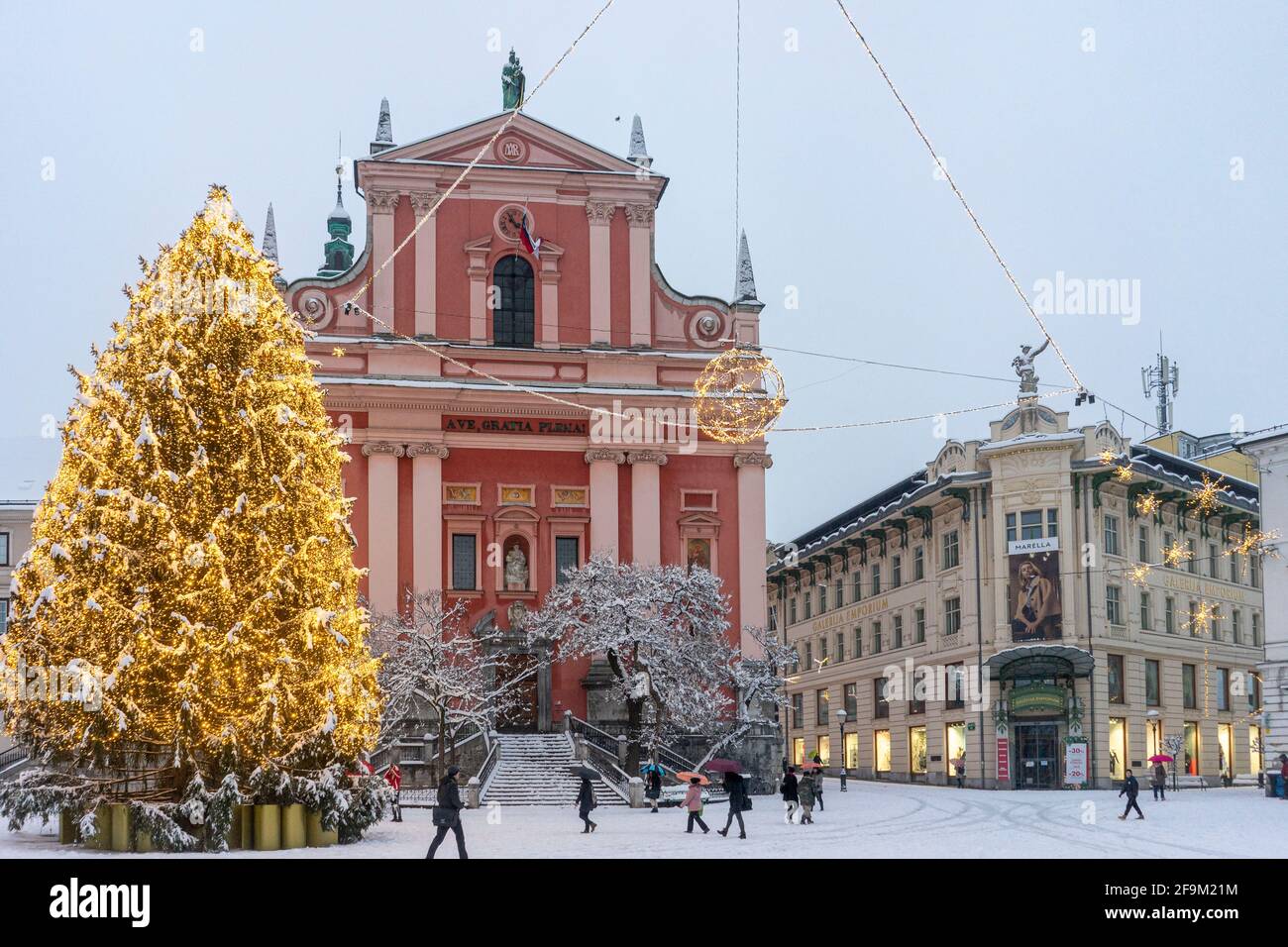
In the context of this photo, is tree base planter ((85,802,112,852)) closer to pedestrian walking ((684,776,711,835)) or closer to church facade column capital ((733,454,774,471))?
pedestrian walking ((684,776,711,835))

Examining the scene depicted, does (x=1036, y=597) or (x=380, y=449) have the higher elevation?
(x=380, y=449)

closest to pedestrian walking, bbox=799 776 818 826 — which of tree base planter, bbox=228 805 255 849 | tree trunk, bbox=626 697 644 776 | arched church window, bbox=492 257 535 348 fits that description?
tree trunk, bbox=626 697 644 776

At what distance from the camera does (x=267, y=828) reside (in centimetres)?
2252

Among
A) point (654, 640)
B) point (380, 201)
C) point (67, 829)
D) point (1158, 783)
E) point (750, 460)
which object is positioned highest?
point (380, 201)

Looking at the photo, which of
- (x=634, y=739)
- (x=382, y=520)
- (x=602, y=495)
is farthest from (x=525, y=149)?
(x=634, y=739)

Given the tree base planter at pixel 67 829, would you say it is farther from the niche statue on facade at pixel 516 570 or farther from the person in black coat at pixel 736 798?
the niche statue on facade at pixel 516 570

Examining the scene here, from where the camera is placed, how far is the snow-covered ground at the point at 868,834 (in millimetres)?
22469

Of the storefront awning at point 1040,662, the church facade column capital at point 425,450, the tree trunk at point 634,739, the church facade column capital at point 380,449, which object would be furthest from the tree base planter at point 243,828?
the storefront awning at point 1040,662

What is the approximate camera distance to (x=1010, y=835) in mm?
26641

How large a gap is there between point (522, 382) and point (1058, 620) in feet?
67.1

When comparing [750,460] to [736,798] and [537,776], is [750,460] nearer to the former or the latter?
[537,776]

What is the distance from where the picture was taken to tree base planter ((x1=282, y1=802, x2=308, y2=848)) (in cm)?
2275

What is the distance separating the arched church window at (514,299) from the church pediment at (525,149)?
10.6 ft

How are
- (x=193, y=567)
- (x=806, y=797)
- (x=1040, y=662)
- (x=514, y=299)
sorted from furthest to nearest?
1. (x=1040, y=662)
2. (x=514, y=299)
3. (x=806, y=797)
4. (x=193, y=567)
